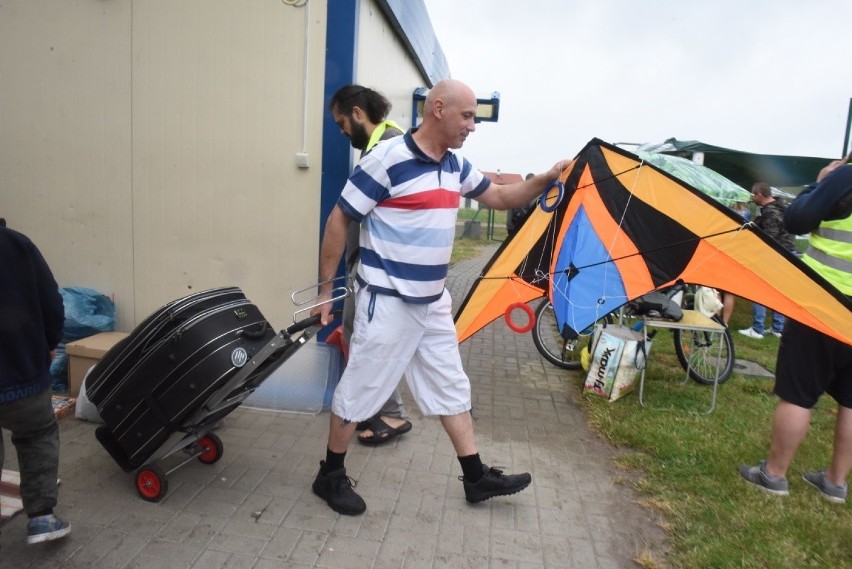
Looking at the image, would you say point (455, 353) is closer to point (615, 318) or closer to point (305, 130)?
point (305, 130)

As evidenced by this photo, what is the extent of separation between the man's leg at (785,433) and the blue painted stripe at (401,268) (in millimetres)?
2028

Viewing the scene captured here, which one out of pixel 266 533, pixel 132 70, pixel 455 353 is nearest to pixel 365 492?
pixel 266 533

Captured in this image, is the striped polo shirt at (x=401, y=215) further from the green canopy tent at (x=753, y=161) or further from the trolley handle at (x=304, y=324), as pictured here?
the green canopy tent at (x=753, y=161)

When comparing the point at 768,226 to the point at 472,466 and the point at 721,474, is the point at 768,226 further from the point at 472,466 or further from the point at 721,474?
the point at 472,466

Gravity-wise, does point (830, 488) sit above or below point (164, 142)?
below

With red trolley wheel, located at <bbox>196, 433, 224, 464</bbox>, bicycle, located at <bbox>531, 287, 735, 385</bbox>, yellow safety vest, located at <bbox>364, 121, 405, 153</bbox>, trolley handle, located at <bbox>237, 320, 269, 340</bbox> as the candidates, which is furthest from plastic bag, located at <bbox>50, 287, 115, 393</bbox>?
bicycle, located at <bbox>531, 287, 735, 385</bbox>

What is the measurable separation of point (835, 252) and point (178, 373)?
3.31 meters

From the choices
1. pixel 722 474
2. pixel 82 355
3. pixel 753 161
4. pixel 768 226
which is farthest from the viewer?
pixel 753 161

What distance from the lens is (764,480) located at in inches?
129

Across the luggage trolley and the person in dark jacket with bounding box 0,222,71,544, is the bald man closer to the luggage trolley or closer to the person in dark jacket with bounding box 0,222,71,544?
the luggage trolley

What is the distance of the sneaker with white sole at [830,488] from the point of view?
3170 mm

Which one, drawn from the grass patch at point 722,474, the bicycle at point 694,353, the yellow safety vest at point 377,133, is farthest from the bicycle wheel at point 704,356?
the yellow safety vest at point 377,133

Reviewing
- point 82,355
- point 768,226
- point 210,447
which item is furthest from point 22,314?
point 768,226

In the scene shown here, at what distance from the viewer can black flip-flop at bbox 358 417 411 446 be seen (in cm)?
363
